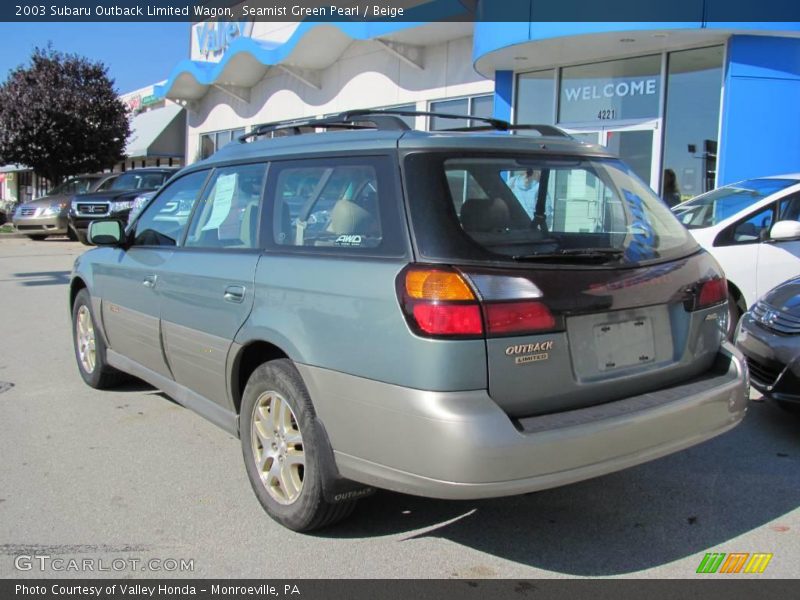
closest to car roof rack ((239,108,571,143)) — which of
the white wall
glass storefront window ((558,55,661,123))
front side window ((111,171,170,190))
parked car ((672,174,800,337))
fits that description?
parked car ((672,174,800,337))

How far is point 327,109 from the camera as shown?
1969 cm

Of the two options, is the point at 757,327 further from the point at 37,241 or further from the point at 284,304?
the point at 37,241

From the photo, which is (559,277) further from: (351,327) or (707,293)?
(707,293)

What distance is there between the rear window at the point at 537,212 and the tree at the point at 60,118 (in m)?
24.6

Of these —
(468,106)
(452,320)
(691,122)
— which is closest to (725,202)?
(691,122)

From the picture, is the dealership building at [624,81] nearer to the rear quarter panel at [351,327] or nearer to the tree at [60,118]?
the rear quarter panel at [351,327]

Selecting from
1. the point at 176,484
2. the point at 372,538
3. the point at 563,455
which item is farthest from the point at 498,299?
the point at 176,484

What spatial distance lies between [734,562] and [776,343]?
1880 mm

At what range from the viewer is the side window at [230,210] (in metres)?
3.68

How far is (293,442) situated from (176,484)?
1.01m

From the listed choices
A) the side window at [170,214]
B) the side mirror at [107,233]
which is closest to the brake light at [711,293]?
the side window at [170,214]

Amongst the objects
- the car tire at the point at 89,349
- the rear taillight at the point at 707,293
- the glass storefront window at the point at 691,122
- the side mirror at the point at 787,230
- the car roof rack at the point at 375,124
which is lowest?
the car tire at the point at 89,349

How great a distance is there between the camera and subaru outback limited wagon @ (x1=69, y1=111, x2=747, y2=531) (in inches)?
103

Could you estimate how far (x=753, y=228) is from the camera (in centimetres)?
651
